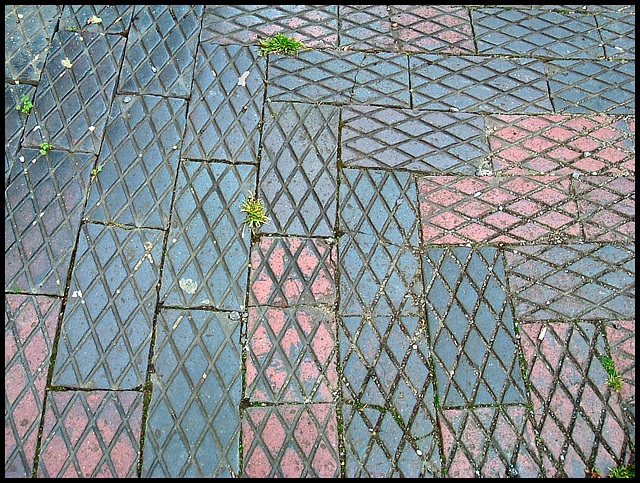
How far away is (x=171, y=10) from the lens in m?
3.71

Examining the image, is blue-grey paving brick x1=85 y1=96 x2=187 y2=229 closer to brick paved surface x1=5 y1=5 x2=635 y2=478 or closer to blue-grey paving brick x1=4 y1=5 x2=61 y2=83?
brick paved surface x1=5 y1=5 x2=635 y2=478

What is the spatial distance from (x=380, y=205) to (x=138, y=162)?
1610 mm

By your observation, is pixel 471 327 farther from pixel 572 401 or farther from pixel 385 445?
pixel 385 445

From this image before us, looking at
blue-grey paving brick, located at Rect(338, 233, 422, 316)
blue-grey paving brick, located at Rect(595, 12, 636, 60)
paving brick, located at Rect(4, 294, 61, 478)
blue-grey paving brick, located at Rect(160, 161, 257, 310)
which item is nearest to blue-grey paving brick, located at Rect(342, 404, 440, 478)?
blue-grey paving brick, located at Rect(338, 233, 422, 316)

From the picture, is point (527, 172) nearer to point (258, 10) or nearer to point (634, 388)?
point (634, 388)

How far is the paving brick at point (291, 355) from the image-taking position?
2795mm

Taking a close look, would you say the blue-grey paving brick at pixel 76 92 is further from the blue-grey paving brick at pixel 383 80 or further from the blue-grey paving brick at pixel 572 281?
the blue-grey paving brick at pixel 572 281

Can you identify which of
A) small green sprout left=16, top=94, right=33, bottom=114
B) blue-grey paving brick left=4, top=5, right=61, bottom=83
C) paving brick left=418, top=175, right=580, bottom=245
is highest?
blue-grey paving brick left=4, top=5, right=61, bottom=83

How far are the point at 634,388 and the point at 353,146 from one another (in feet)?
7.38

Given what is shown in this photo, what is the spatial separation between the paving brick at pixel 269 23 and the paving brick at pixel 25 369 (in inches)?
86.2

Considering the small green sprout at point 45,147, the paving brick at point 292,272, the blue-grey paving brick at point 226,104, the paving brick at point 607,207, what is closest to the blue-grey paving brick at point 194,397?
the paving brick at point 292,272

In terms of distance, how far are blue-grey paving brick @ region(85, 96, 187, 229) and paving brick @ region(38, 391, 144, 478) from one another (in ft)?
3.47

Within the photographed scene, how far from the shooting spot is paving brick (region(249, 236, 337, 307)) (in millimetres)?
2973

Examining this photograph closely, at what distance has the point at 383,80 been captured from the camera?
3555mm
